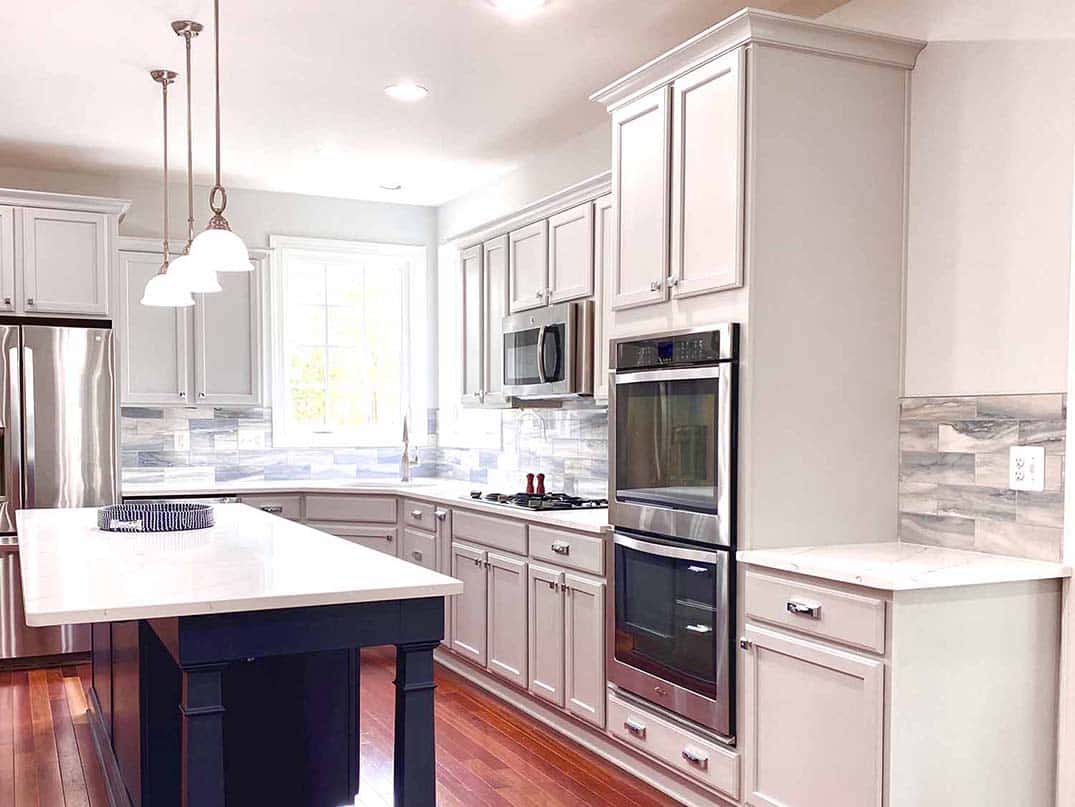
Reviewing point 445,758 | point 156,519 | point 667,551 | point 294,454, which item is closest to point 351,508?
point 294,454

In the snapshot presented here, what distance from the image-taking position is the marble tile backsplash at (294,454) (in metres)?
5.26

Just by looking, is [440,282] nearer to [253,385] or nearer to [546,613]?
[253,385]

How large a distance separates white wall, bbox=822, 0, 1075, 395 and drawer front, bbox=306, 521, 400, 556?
10.3ft

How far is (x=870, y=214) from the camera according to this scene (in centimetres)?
308

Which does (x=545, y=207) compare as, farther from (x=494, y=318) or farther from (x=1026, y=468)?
(x=1026, y=468)

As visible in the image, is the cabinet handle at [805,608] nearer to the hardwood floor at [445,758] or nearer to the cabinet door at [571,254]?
the hardwood floor at [445,758]

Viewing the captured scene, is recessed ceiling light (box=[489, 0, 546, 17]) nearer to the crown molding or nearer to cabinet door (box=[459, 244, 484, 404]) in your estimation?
the crown molding

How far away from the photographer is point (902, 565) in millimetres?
2662

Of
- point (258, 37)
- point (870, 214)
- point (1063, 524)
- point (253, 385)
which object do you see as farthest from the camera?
point (253, 385)

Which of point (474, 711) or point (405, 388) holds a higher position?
point (405, 388)

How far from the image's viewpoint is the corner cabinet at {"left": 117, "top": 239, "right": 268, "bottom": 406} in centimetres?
579

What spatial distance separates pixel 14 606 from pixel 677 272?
384 centimetres

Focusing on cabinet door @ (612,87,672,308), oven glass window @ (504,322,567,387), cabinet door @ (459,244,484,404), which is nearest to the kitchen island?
cabinet door @ (612,87,672,308)

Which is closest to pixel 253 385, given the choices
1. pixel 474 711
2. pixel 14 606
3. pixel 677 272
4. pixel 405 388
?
pixel 405 388
